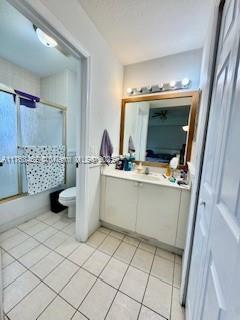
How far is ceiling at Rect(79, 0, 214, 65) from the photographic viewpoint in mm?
1234

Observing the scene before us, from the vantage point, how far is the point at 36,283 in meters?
1.23

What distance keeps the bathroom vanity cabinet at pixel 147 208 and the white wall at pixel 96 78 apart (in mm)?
203

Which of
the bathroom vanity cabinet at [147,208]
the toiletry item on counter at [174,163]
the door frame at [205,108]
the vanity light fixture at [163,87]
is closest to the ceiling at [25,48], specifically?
the vanity light fixture at [163,87]

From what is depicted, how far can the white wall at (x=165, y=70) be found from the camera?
5.87 ft

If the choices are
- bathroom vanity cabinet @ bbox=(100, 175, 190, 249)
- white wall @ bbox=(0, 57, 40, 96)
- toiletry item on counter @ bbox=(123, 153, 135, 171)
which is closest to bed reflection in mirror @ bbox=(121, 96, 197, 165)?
toiletry item on counter @ bbox=(123, 153, 135, 171)

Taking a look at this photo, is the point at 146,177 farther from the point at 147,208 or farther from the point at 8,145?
the point at 8,145

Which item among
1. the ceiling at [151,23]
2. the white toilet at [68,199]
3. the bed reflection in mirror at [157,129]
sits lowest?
the white toilet at [68,199]

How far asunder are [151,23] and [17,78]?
2238 millimetres

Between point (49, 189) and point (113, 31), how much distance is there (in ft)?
7.80

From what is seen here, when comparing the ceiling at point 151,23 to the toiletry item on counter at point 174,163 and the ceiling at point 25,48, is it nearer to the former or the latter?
the ceiling at point 25,48

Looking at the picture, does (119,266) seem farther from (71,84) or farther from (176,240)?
(71,84)

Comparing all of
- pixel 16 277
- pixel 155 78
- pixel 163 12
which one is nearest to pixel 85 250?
pixel 16 277

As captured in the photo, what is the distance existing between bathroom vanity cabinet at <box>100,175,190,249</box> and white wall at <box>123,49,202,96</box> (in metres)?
1.37

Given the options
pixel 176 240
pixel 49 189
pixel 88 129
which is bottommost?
pixel 176 240
